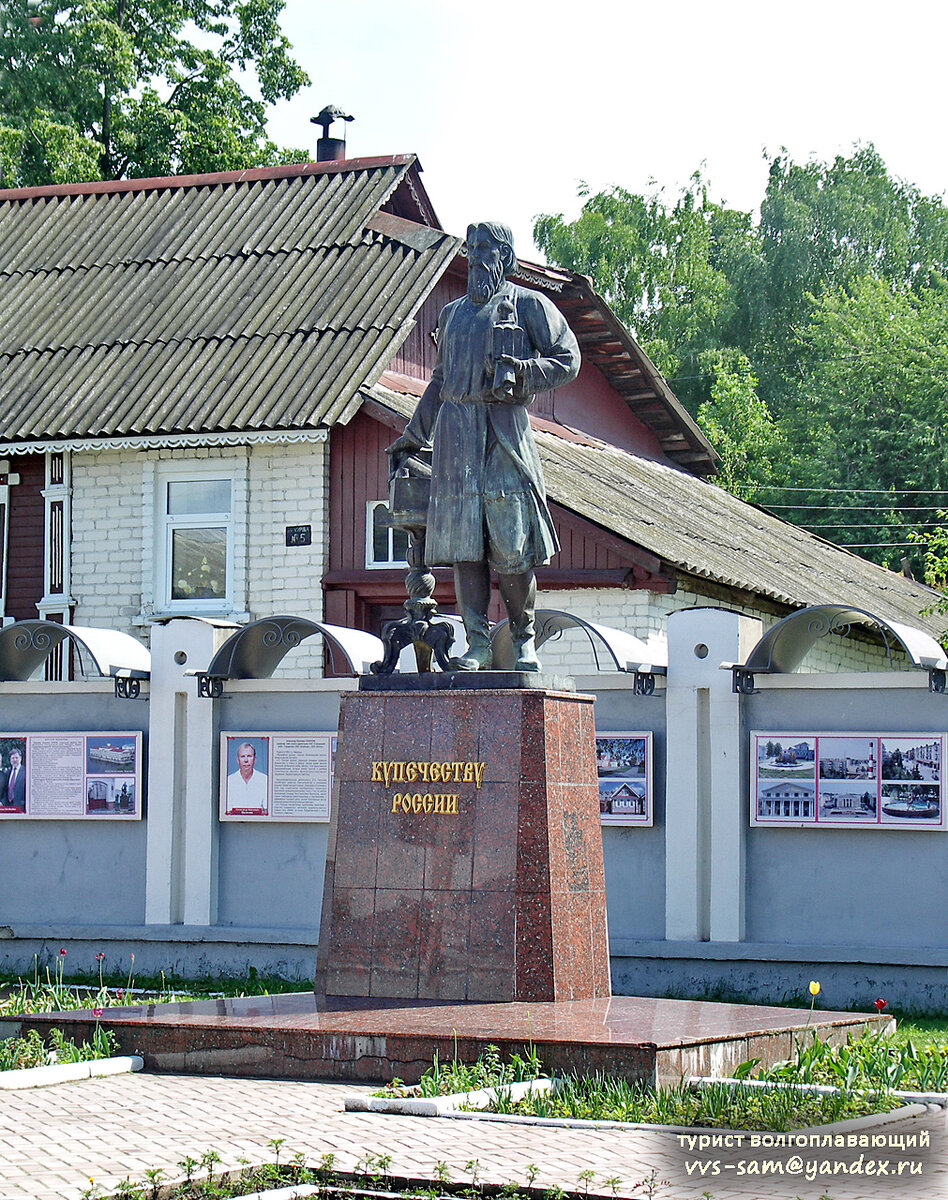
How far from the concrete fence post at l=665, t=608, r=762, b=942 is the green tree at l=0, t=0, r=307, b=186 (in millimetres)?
19432

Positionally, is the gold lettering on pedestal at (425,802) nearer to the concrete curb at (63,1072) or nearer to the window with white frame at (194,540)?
the concrete curb at (63,1072)

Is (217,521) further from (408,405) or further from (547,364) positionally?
(547,364)

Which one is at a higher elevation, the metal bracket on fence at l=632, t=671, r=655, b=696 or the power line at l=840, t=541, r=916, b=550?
the power line at l=840, t=541, r=916, b=550

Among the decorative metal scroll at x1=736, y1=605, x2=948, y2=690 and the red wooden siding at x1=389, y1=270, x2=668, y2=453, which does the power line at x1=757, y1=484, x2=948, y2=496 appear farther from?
the decorative metal scroll at x1=736, y1=605, x2=948, y2=690

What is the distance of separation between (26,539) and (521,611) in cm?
1255

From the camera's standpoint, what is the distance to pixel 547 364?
30.9 ft

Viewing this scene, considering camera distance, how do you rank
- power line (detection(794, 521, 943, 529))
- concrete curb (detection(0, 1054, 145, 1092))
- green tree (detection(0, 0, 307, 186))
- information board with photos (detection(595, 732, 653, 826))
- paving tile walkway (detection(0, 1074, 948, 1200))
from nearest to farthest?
paving tile walkway (detection(0, 1074, 948, 1200)) < concrete curb (detection(0, 1054, 145, 1092)) < information board with photos (detection(595, 732, 653, 826)) < green tree (detection(0, 0, 307, 186)) < power line (detection(794, 521, 943, 529))

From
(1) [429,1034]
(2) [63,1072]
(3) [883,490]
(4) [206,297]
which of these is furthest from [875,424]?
(2) [63,1072]

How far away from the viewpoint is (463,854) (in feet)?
28.8

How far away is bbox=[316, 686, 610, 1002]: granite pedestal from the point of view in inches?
340

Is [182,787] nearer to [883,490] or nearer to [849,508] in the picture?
[849,508]

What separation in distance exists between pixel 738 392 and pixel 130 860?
26179 mm

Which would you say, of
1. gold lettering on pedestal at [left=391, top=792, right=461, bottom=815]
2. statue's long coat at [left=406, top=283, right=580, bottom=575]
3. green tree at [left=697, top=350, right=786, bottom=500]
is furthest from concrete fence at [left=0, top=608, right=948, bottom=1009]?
green tree at [left=697, top=350, right=786, bottom=500]

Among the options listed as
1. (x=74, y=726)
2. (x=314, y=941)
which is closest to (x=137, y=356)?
(x=74, y=726)
